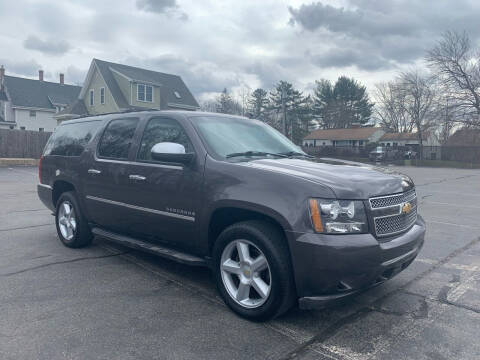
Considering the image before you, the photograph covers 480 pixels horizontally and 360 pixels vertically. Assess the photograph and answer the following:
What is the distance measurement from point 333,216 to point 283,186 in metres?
0.46

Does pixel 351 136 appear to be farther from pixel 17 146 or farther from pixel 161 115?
pixel 161 115

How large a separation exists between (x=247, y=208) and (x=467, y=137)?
4401cm

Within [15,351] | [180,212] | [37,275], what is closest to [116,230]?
[37,275]

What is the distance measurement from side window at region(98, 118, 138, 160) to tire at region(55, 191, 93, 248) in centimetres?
96

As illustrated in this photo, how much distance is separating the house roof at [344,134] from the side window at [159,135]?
60874 millimetres

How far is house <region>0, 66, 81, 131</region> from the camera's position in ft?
138

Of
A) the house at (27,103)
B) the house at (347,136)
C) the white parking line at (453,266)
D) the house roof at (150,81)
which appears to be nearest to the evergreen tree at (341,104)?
the house at (347,136)

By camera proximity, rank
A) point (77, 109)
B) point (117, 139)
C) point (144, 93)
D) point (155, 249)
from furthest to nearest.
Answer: point (77, 109)
point (144, 93)
point (117, 139)
point (155, 249)

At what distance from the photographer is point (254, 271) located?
3443mm

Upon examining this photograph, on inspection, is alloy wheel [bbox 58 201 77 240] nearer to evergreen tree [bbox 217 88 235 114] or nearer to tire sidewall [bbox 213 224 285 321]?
tire sidewall [bbox 213 224 285 321]

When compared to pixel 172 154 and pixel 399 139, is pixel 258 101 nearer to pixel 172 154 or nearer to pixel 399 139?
pixel 399 139

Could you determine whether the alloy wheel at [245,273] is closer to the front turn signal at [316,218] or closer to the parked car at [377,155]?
the front turn signal at [316,218]

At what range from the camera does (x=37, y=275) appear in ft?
14.9

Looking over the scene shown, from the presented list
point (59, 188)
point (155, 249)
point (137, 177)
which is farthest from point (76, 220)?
point (155, 249)
